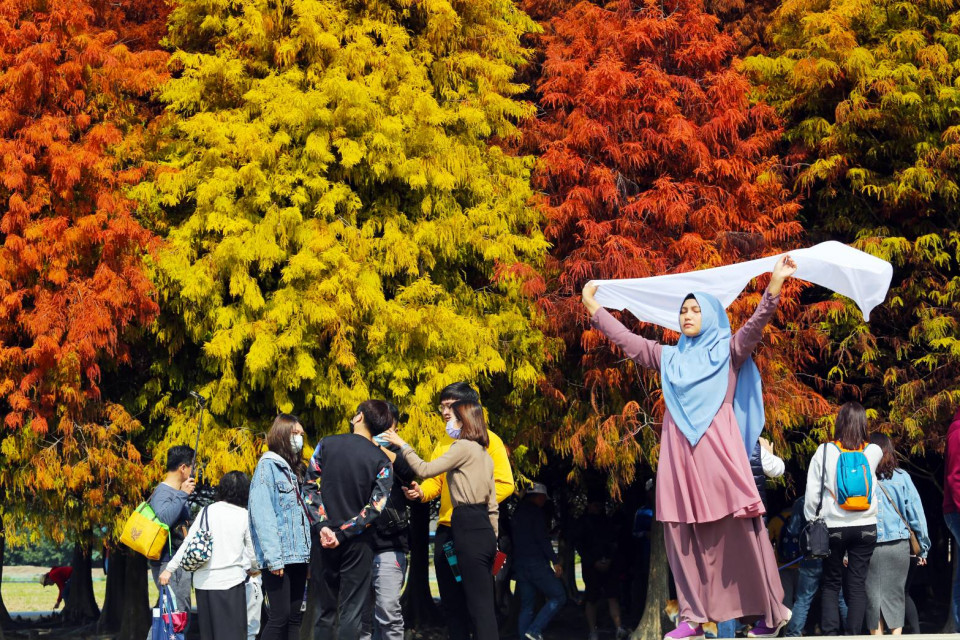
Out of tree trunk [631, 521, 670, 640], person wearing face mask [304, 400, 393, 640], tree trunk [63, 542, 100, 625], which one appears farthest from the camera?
tree trunk [63, 542, 100, 625]

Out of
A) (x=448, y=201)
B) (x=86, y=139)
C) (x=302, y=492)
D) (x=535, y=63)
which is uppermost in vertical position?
(x=535, y=63)

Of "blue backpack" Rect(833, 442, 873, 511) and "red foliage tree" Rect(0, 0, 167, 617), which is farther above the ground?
"red foliage tree" Rect(0, 0, 167, 617)

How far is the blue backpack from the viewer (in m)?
8.55

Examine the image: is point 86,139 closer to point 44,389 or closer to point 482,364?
point 44,389

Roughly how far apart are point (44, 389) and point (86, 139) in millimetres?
2796

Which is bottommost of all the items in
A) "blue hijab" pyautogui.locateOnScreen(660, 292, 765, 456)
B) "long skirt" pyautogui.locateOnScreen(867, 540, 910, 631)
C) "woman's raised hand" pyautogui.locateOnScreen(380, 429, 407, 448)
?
"long skirt" pyautogui.locateOnScreen(867, 540, 910, 631)

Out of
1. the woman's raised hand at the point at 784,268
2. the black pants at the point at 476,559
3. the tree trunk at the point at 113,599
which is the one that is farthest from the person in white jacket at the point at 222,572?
the tree trunk at the point at 113,599

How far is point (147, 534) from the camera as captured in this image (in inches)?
344

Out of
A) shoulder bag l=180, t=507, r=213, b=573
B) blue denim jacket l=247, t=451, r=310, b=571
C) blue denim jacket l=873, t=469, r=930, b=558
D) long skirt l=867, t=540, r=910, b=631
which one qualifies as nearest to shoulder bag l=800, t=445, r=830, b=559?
blue denim jacket l=873, t=469, r=930, b=558

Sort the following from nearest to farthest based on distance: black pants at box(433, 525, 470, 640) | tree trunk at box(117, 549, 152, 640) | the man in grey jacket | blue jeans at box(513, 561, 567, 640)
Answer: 1. black pants at box(433, 525, 470, 640)
2. the man in grey jacket
3. blue jeans at box(513, 561, 567, 640)
4. tree trunk at box(117, 549, 152, 640)

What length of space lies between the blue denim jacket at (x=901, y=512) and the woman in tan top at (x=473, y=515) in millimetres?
3805

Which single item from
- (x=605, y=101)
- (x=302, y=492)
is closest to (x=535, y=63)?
(x=605, y=101)

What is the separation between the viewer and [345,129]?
42.8 feet

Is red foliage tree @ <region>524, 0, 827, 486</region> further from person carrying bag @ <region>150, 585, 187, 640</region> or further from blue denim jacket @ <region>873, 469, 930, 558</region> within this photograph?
person carrying bag @ <region>150, 585, 187, 640</region>
